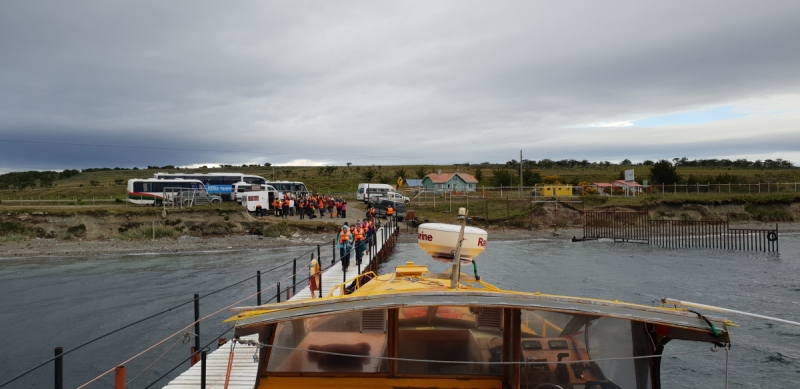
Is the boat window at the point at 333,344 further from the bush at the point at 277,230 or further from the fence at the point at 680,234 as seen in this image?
the fence at the point at 680,234

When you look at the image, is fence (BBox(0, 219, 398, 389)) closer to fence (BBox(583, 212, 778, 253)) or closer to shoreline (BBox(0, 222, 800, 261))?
shoreline (BBox(0, 222, 800, 261))

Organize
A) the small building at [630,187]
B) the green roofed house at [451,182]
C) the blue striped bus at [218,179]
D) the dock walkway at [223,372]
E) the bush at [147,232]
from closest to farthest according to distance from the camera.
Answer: the dock walkway at [223,372] → the bush at [147,232] → the small building at [630,187] → the blue striped bus at [218,179] → the green roofed house at [451,182]

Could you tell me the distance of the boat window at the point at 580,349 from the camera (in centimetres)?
430

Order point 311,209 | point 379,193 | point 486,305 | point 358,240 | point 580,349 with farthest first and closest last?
point 379,193
point 311,209
point 358,240
point 580,349
point 486,305

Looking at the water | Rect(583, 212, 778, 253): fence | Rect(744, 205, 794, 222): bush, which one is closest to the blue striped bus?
the water

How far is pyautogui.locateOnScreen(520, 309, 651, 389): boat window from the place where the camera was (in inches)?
169

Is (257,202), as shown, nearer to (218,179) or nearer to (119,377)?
(218,179)

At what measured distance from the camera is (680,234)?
36750 millimetres

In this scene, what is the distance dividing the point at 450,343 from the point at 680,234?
3893 centimetres

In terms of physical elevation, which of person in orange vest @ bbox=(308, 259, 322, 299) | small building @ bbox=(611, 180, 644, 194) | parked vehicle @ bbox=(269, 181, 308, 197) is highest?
parked vehicle @ bbox=(269, 181, 308, 197)

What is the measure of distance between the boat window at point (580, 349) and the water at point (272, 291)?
900cm

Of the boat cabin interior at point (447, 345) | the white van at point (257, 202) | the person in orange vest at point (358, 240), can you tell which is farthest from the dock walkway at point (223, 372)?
the white van at point (257, 202)

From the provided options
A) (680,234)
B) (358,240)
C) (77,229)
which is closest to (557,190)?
(680,234)

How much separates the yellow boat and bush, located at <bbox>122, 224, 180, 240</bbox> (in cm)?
3529
